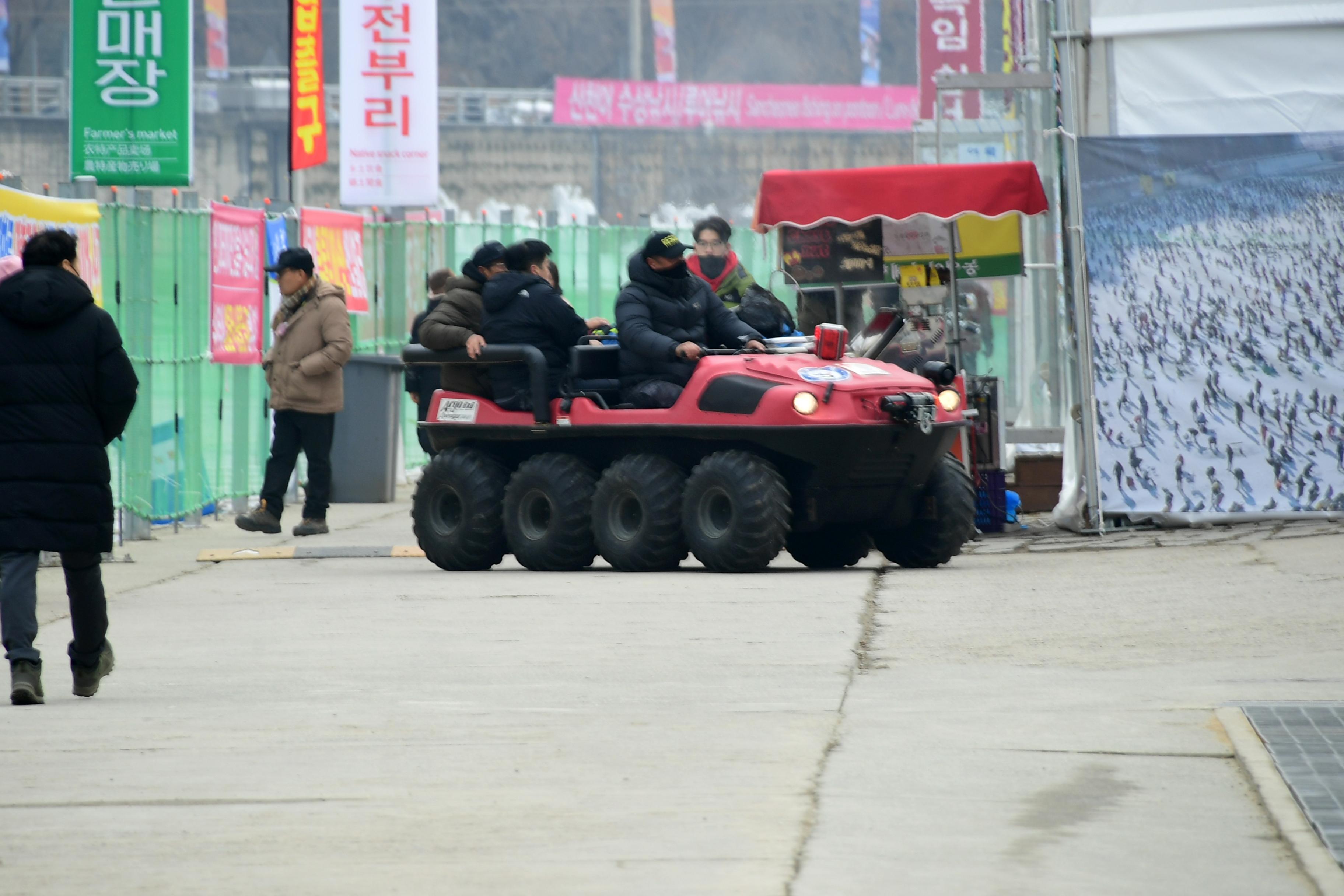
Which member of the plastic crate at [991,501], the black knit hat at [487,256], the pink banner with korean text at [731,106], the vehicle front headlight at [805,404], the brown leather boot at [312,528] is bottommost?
the brown leather boot at [312,528]

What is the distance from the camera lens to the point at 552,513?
39.7 ft

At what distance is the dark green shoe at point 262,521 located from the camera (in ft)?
48.4

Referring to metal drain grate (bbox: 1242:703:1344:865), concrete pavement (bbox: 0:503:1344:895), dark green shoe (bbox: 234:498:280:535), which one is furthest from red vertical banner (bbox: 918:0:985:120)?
metal drain grate (bbox: 1242:703:1344:865)

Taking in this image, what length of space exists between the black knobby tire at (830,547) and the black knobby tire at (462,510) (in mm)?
1608

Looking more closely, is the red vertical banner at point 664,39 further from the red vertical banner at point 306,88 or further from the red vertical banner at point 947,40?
the red vertical banner at point 306,88

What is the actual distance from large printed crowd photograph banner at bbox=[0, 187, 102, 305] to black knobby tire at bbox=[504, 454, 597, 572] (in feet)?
7.95

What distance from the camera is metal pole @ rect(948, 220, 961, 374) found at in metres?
14.2

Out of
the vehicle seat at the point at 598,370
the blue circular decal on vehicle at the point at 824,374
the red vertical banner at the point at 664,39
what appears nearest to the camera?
the blue circular decal on vehicle at the point at 824,374

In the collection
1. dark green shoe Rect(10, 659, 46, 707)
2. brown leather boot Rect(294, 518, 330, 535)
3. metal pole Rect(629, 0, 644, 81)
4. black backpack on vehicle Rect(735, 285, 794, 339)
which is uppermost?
metal pole Rect(629, 0, 644, 81)

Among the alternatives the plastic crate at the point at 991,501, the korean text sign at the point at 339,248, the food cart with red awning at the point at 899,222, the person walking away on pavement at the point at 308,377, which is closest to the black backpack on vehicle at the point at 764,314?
the food cart with red awning at the point at 899,222

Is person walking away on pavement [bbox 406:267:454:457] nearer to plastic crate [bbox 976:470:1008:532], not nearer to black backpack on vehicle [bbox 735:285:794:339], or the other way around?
black backpack on vehicle [bbox 735:285:794:339]

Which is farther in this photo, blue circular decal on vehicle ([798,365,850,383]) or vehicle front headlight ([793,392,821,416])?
blue circular decal on vehicle ([798,365,850,383])

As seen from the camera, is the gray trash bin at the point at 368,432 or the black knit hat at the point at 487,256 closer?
the black knit hat at the point at 487,256

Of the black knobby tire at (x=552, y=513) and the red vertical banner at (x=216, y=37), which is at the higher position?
the red vertical banner at (x=216, y=37)
